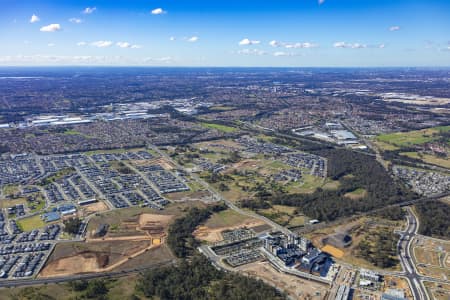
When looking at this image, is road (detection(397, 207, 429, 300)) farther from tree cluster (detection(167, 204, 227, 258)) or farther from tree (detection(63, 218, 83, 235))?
tree (detection(63, 218, 83, 235))

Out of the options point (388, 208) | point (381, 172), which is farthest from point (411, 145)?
point (388, 208)

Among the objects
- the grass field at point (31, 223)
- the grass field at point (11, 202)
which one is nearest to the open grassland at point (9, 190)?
the grass field at point (11, 202)

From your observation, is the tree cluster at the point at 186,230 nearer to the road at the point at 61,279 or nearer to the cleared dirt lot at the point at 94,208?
the road at the point at 61,279

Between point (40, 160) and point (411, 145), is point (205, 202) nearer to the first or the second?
point (40, 160)

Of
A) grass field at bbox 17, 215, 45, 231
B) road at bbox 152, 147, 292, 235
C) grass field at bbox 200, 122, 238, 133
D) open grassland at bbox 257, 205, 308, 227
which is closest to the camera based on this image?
grass field at bbox 17, 215, 45, 231

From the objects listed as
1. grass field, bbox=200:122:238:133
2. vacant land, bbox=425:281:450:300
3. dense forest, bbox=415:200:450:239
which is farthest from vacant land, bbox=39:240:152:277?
grass field, bbox=200:122:238:133
